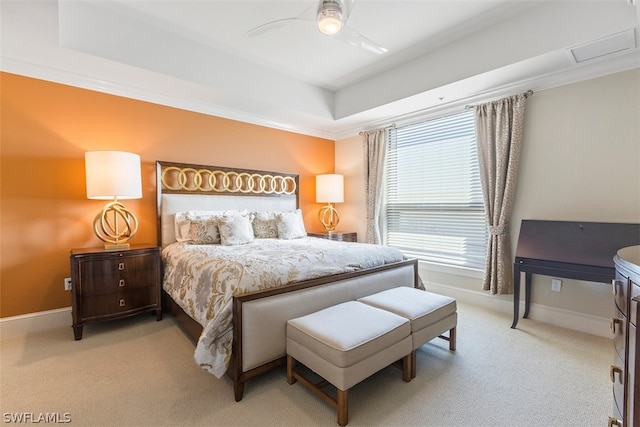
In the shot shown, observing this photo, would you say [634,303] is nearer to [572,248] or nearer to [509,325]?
[572,248]

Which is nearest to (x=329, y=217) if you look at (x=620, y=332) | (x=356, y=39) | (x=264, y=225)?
(x=264, y=225)

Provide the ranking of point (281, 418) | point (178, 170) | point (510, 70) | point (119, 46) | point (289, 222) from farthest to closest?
point (289, 222) < point (178, 170) < point (510, 70) < point (119, 46) < point (281, 418)

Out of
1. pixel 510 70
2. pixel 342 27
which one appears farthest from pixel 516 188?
pixel 342 27

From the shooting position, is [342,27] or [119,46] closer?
[342,27]

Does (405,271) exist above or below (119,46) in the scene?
below

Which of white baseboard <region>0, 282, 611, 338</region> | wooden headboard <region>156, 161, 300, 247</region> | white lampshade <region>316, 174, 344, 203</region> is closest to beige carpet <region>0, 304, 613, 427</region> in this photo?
white baseboard <region>0, 282, 611, 338</region>

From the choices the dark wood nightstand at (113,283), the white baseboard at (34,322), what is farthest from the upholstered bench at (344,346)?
the white baseboard at (34,322)

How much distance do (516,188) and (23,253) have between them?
16.8ft

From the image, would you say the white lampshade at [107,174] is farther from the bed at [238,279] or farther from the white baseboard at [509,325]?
the white baseboard at [509,325]

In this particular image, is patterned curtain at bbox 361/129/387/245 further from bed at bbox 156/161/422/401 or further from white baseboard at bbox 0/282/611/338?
white baseboard at bbox 0/282/611/338

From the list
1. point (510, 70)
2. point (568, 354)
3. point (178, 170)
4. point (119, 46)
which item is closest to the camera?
point (568, 354)

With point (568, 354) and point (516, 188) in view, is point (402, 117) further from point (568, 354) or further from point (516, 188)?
point (568, 354)

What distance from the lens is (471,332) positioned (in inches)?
110

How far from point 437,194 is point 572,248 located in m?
1.66
